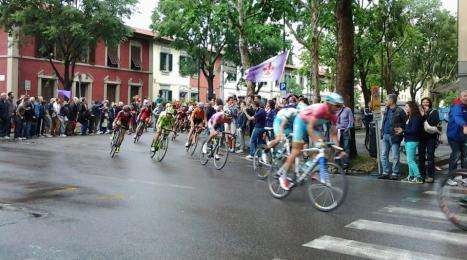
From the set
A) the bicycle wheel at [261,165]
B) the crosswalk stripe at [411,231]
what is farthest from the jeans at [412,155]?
the crosswalk stripe at [411,231]

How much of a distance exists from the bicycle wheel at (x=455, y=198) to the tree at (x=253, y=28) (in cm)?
1146

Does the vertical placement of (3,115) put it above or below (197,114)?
below

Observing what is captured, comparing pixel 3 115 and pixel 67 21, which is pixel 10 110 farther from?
pixel 67 21

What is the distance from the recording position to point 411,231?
702cm

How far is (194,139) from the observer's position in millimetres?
17641

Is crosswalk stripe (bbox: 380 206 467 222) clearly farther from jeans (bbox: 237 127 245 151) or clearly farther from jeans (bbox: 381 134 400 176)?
jeans (bbox: 237 127 245 151)

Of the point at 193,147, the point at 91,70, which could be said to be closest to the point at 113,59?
the point at 91,70

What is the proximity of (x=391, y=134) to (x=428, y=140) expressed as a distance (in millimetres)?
768

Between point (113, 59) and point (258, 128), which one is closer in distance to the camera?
point (258, 128)

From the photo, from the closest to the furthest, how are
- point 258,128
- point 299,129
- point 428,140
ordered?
point 299,129
point 428,140
point 258,128

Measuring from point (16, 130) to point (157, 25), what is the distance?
67.8 ft

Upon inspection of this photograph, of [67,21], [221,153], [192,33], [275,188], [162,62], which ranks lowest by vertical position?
[275,188]

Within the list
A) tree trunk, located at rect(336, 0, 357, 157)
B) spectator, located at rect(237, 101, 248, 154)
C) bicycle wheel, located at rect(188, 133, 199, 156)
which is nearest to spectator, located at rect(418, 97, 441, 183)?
tree trunk, located at rect(336, 0, 357, 157)

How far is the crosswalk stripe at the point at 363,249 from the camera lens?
19.1ft
